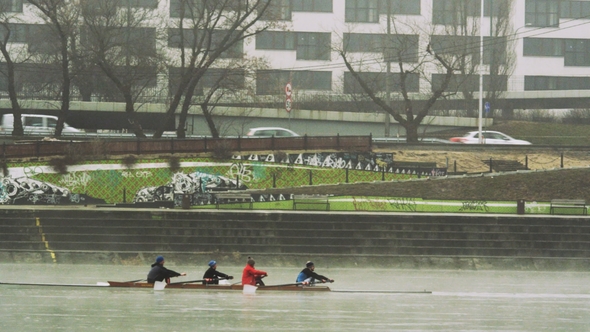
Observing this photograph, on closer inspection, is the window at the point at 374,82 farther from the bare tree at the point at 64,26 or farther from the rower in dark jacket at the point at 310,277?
the rower in dark jacket at the point at 310,277

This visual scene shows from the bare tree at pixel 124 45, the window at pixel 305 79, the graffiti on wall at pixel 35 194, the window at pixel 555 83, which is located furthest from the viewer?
the window at pixel 555 83

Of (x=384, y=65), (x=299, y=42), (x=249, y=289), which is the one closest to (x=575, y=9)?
(x=384, y=65)

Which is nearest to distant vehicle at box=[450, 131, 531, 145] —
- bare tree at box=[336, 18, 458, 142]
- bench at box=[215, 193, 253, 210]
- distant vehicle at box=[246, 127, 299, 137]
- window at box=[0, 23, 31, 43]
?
bare tree at box=[336, 18, 458, 142]

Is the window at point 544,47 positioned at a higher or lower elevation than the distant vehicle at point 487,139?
higher

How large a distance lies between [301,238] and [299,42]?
37.8m

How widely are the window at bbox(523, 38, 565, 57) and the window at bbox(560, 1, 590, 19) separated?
2251mm

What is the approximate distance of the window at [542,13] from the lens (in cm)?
7575

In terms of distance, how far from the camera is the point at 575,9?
253 ft

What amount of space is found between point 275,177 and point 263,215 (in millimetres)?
9420

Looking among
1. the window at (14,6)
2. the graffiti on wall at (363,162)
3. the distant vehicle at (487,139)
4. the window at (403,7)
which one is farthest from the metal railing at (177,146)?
the window at (403,7)

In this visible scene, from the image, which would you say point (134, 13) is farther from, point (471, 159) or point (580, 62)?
point (580, 62)

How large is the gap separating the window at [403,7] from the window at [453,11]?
1372mm

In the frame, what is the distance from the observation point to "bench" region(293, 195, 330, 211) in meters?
38.7

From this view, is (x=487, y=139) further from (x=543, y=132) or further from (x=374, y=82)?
(x=374, y=82)
